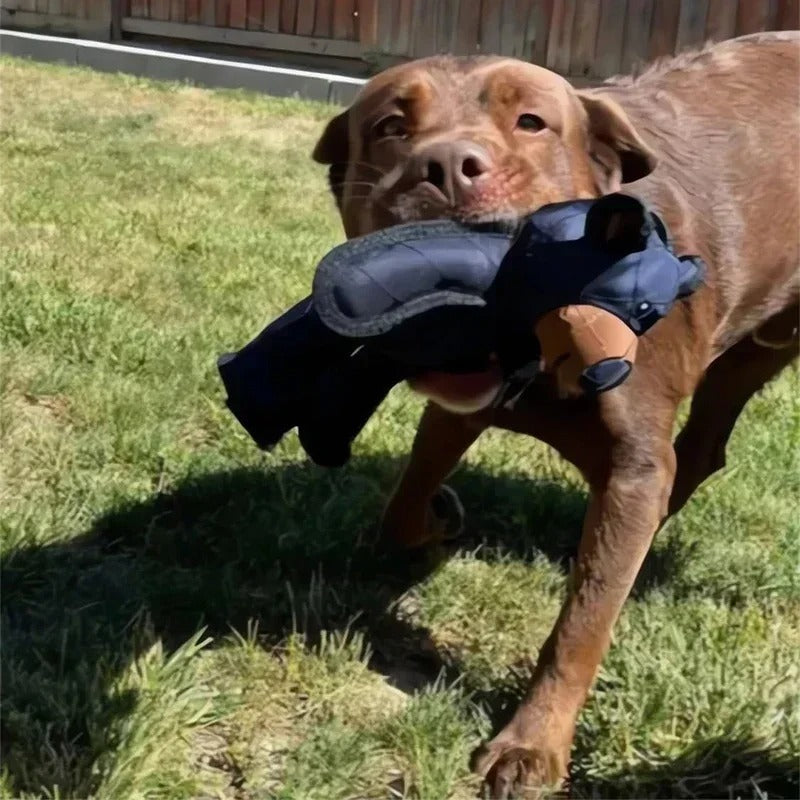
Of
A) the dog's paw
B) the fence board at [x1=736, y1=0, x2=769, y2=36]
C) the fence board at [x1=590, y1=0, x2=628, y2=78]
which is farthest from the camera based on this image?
the fence board at [x1=590, y1=0, x2=628, y2=78]

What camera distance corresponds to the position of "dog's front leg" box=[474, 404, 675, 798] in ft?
8.51

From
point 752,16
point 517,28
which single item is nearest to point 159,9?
point 517,28

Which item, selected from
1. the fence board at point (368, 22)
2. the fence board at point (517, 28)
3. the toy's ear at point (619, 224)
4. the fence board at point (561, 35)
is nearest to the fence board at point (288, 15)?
the fence board at point (368, 22)

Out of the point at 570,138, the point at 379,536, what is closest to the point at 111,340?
the point at 379,536

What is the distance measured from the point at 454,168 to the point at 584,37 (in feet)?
31.9

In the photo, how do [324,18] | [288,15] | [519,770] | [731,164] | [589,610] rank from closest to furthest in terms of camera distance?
[519,770] → [589,610] → [731,164] → [324,18] → [288,15]

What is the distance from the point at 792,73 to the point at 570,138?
1189 mm

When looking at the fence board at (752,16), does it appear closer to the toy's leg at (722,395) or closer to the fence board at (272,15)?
the fence board at (272,15)

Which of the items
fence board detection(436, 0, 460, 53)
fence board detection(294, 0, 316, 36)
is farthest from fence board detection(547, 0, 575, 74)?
fence board detection(294, 0, 316, 36)

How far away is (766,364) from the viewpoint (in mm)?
4098

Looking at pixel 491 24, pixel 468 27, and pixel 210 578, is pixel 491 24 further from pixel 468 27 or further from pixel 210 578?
pixel 210 578

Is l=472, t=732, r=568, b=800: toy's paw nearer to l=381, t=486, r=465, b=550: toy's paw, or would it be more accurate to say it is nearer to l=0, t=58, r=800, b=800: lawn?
l=0, t=58, r=800, b=800: lawn

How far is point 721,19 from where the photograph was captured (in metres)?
10.9

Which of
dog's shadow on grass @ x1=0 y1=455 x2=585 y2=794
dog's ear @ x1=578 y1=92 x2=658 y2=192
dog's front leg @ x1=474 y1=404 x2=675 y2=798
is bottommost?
dog's shadow on grass @ x1=0 y1=455 x2=585 y2=794
